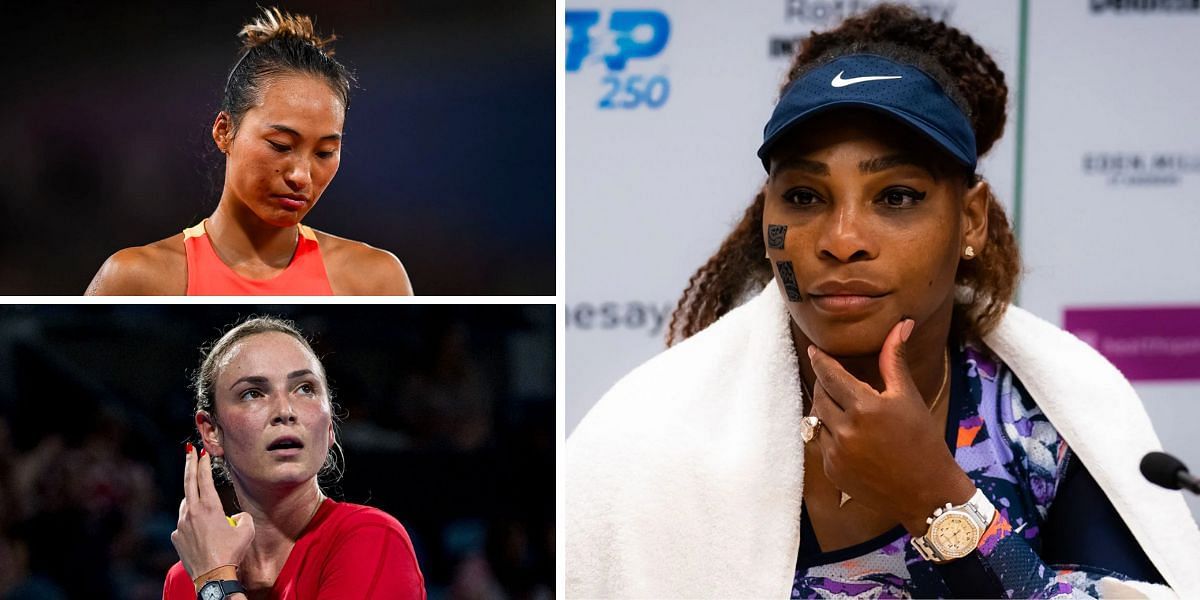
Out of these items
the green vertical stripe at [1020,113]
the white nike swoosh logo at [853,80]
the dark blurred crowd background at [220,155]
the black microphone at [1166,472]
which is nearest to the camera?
the black microphone at [1166,472]

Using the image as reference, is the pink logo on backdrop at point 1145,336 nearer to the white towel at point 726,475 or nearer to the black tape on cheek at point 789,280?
the white towel at point 726,475

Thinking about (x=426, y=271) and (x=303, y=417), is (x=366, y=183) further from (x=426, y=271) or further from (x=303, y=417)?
(x=303, y=417)

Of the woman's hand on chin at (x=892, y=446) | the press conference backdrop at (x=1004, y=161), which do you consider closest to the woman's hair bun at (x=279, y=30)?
the woman's hand on chin at (x=892, y=446)

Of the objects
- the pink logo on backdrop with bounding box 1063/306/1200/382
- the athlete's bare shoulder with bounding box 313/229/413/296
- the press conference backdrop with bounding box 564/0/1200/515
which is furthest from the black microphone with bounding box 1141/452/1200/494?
the pink logo on backdrop with bounding box 1063/306/1200/382

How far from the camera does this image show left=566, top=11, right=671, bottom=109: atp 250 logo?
7.62 ft

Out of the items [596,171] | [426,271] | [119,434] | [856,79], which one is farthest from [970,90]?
[596,171]

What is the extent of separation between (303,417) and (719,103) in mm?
1434

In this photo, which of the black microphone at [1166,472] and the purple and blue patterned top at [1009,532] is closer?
the black microphone at [1166,472]

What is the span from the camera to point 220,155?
1.09 metres

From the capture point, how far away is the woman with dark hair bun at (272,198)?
1.08m

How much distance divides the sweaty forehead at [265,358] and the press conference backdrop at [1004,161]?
3.93 feet

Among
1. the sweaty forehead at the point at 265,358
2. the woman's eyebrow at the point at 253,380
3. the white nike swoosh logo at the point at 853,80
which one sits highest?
the white nike swoosh logo at the point at 853,80

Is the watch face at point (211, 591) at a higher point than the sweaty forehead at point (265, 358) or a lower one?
lower

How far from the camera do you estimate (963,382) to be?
1.40 meters
